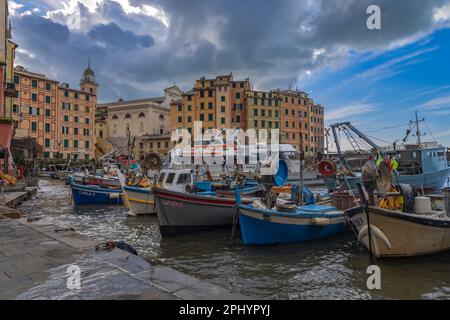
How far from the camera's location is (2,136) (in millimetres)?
25219

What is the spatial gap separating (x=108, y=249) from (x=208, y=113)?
206 feet

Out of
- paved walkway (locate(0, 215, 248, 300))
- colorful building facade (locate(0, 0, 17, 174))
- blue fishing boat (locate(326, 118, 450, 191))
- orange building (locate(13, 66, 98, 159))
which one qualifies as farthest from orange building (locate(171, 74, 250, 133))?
paved walkway (locate(0, 215, 248, 300))

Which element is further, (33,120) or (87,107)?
(87,107)

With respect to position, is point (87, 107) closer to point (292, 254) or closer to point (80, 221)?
point (80, 221)

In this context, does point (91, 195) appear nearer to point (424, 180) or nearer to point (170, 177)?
point (170, 177)

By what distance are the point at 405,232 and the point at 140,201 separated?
14.4m

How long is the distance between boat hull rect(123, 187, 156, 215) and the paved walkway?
1069 cm

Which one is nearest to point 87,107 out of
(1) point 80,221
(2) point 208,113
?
(2) point 208,113

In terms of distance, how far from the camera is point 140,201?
764 inches

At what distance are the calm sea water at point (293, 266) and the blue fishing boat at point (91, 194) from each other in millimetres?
9856

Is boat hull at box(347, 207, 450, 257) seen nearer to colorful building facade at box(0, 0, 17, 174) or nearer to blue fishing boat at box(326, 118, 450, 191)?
blue fishing boat at box(326, 118, 450, 191)

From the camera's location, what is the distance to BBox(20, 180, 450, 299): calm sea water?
8.03 m

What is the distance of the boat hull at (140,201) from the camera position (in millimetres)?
19297
